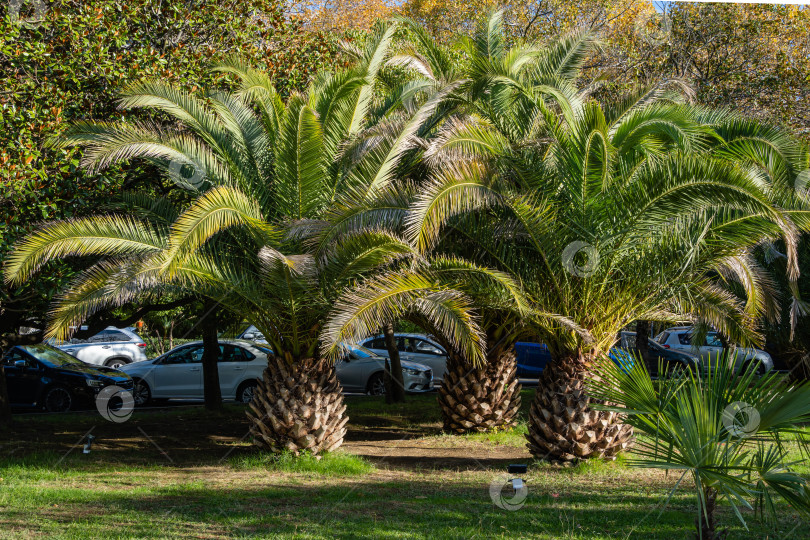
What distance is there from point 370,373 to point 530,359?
679cm

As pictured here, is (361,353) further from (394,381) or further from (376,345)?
(394,381)

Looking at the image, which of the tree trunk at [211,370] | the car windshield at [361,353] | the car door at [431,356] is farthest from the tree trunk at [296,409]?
the car door at [431,356]

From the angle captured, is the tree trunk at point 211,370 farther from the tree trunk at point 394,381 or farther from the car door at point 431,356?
the car door at point 431,356

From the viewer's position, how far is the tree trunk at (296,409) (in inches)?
360

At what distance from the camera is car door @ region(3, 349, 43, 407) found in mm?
14367

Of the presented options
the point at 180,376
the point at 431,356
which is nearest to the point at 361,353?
the point at 431,356

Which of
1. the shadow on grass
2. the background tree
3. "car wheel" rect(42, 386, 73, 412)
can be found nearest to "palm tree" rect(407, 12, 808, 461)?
the shadow on grass

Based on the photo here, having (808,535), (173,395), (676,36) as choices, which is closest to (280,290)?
(808,535)

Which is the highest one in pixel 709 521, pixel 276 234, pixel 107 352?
pixel 276 234

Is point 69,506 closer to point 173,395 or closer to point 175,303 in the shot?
point 175,303

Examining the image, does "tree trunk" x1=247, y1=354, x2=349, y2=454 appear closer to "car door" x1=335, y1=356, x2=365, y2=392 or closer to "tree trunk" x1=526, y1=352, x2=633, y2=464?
"tree trunk" x1=526, y1=352, x2=633, y2=464

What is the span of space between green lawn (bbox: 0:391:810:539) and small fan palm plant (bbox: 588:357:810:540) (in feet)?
4.10

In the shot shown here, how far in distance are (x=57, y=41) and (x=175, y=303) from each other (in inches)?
170

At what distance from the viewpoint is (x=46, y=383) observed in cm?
1452
